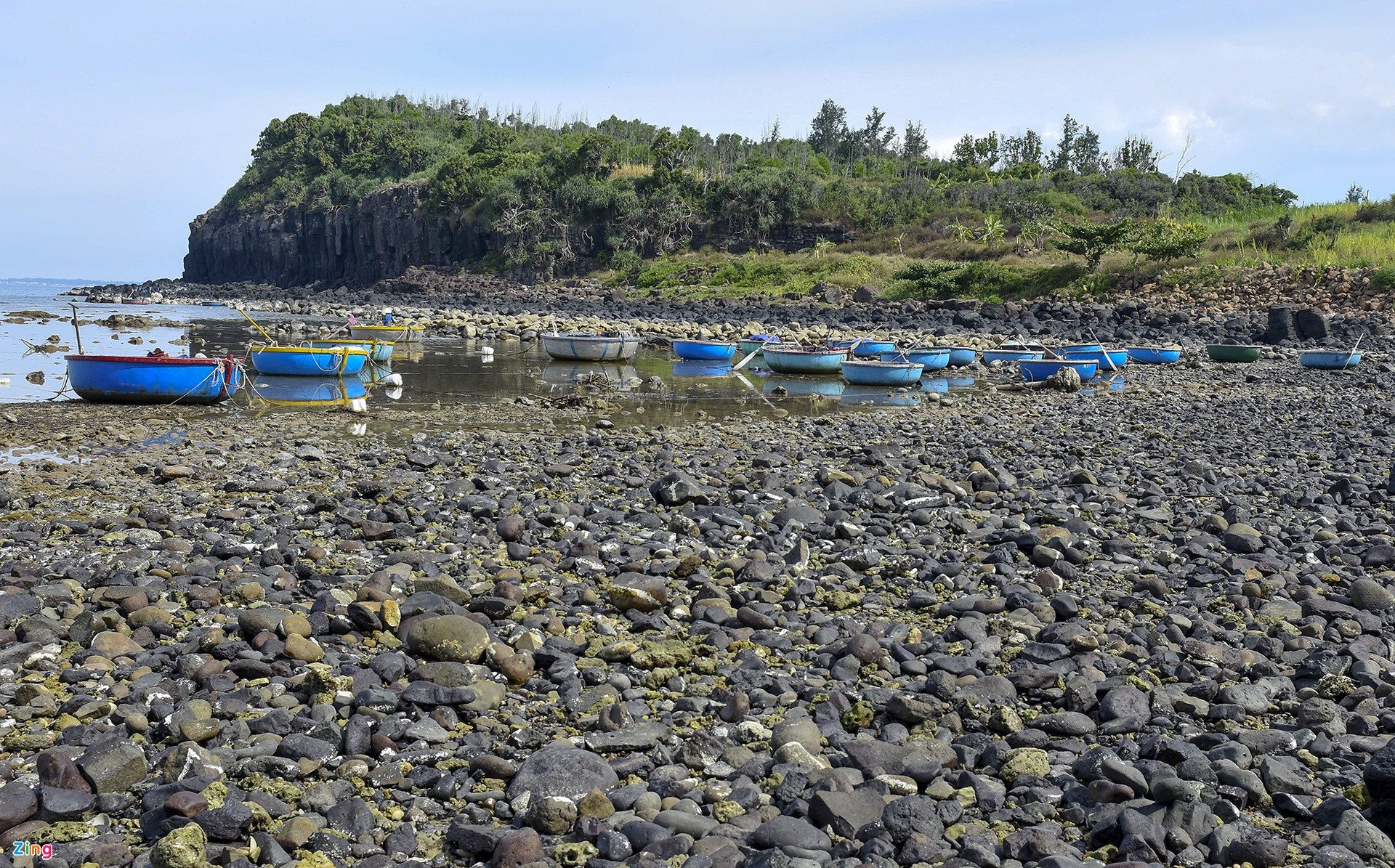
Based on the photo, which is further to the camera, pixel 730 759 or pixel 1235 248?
pixel 1235 248

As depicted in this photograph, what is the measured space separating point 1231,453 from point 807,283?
43.4 meters

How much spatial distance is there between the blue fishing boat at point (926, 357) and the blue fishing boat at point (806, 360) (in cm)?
151

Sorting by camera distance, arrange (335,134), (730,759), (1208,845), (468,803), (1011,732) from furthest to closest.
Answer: (335,134) → (1011,732) → (730,759) → (468,803) → (1208,845)

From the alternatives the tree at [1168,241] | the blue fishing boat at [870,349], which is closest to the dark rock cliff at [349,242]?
the tree at [1168,241]

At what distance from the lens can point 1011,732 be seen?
15.1 feet

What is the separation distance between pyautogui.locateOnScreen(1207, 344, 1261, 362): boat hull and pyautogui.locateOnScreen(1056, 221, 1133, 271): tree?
16802 mm

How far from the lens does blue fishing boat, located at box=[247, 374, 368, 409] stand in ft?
61.2

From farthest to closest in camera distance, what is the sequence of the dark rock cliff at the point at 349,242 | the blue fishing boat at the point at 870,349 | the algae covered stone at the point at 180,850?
the dark rock cliff at the point at 349,242 → the blue fishing boat at the point at 870,349 → the algae covered stone at the point at 180,850

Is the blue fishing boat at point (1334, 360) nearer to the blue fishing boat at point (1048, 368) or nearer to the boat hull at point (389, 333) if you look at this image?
the blue fishing boat at point (1048, 368)

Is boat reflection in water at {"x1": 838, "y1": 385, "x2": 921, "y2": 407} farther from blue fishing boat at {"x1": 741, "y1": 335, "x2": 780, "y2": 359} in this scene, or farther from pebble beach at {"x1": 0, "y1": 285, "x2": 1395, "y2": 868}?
pebble beach at {"x1": 0, "y1": 285, "x2": 1395, "y2": 868}

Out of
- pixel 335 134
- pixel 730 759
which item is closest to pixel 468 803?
pixel 730 759

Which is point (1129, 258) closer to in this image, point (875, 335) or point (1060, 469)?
point (875, 335)

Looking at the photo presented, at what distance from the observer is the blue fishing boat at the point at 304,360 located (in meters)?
22.0

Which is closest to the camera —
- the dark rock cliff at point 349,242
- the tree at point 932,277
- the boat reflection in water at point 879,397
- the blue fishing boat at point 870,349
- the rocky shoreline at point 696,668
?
the rocky shoreline at point 696,668
